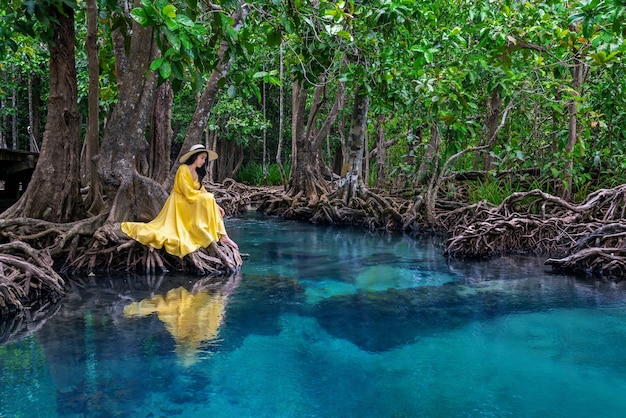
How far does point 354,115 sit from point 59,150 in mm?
6868

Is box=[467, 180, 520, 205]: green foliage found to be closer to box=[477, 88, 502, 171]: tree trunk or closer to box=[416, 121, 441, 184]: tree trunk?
box=[477, 88, 502, 171]: tree trunk

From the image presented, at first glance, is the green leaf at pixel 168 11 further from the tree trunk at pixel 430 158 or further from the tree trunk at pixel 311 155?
the tree trunk at pixel 311 155

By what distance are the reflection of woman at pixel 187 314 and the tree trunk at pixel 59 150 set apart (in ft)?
8.34

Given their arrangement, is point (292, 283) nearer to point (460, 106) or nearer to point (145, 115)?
point (145, 115)

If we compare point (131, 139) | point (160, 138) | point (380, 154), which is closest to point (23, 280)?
point (131, 139)

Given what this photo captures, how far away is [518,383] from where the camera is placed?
14.4 ft

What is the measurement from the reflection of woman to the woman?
829 millimetres

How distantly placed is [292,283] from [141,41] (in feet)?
11.8

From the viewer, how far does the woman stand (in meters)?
7.41

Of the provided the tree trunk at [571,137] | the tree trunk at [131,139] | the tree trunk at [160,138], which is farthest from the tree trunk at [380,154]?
the tree trunk at [131,139]

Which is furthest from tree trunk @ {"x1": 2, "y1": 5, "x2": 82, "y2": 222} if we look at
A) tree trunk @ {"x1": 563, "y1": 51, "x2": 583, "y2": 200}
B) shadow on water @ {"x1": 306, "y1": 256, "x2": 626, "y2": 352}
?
tree trunk @ {"x1": 563, "y1": 51, "x2": 583, "y2": 200}

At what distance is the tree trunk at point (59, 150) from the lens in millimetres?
7961

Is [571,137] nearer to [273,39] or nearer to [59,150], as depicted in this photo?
[273,39]

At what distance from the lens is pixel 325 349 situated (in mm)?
5031
